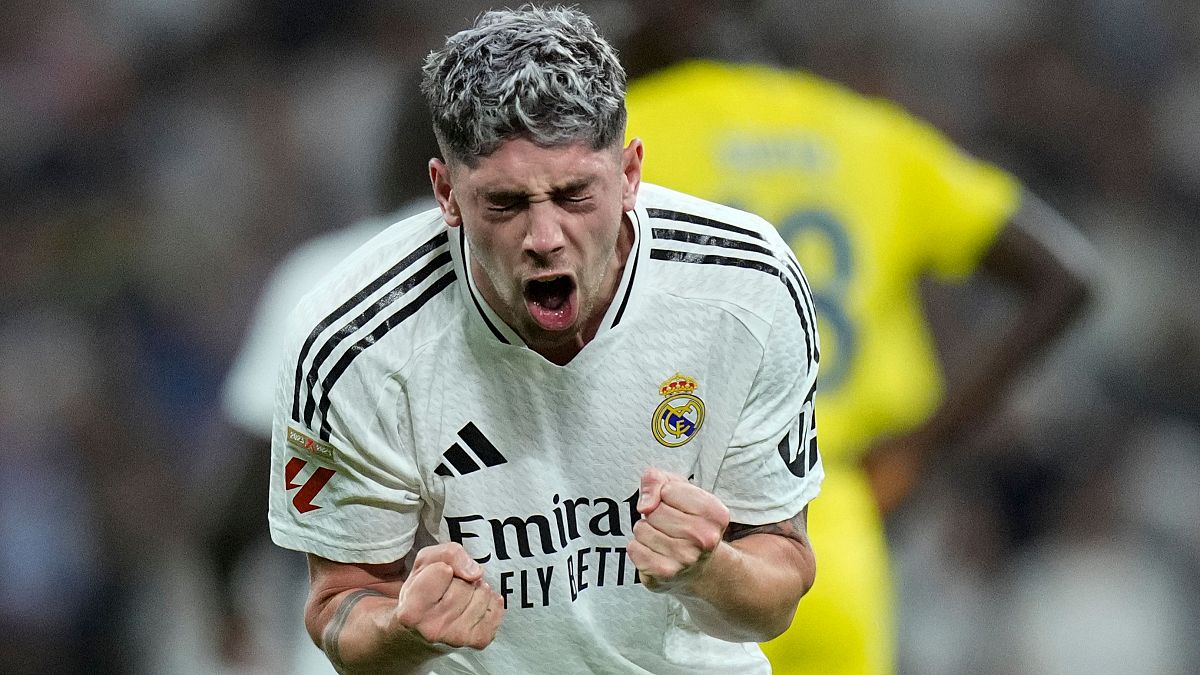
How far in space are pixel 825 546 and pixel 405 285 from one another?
55.8 inches

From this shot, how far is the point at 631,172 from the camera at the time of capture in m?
2.39

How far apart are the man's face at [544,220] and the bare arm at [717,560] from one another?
265 mm

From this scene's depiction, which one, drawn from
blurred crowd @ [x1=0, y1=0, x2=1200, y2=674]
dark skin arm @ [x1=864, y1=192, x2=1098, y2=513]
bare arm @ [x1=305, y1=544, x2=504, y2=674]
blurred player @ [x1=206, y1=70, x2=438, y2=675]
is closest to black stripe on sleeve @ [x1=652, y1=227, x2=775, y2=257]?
bare arm @ [x1=305, y1=544, x2=504, y2=674]

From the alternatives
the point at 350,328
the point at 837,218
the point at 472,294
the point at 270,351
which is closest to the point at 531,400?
the point at 472,294

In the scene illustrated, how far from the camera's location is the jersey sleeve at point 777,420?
248 centimetres

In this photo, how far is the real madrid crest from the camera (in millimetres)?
2477

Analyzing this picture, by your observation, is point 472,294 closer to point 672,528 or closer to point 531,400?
point 531,400

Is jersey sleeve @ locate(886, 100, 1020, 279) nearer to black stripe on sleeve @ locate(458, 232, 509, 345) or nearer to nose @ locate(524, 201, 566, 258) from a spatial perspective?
black stripe on sleeve @ locate(458, 232, 509, 345)

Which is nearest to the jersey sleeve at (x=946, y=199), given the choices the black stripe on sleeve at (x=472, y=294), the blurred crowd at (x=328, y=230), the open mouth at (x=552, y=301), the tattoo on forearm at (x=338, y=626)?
the blurred crowd at (x=328, y=230)

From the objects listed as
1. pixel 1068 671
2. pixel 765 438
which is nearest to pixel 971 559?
pixel 1068 671

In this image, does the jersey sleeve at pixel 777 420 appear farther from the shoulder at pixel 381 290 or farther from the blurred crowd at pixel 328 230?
the blurred crowd at pixel 328 230

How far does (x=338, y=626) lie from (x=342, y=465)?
222 millimetres

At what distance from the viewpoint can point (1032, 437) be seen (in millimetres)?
5777

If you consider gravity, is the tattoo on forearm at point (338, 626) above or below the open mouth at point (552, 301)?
below
